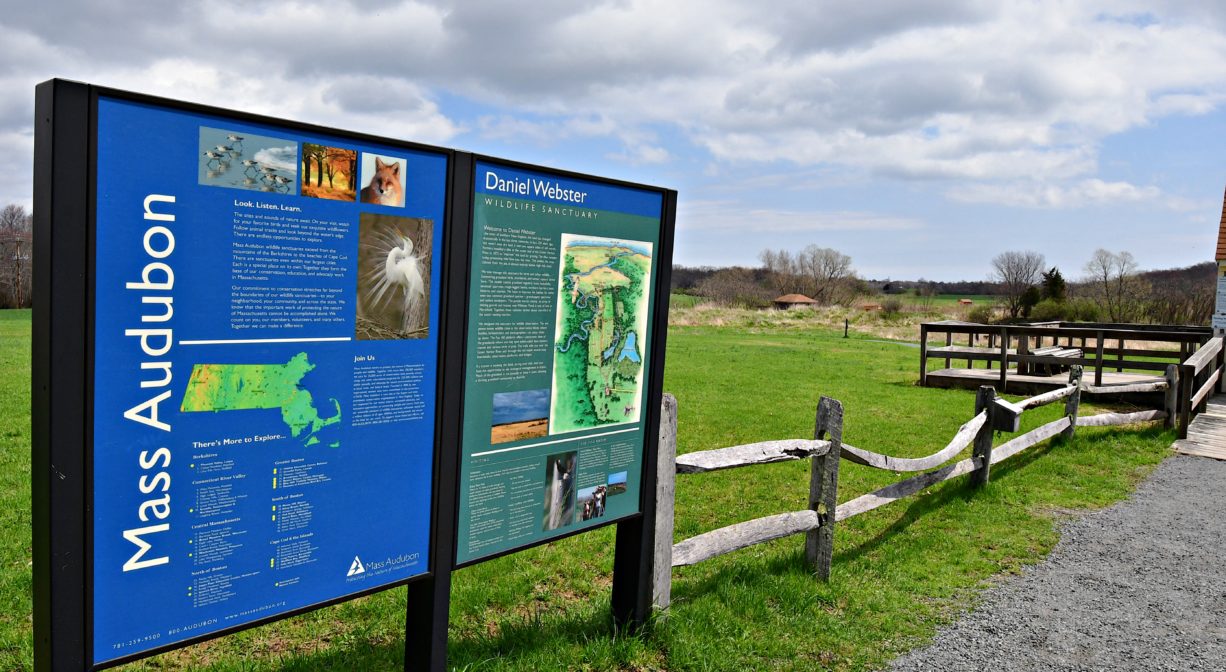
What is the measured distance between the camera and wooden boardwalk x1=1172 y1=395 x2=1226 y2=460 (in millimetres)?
10883

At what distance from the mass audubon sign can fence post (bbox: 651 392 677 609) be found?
517 millimetres

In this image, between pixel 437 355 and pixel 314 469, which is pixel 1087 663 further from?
pixel 314 469

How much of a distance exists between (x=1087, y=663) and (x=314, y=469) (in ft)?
15.6

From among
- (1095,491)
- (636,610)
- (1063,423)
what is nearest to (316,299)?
(636,610)

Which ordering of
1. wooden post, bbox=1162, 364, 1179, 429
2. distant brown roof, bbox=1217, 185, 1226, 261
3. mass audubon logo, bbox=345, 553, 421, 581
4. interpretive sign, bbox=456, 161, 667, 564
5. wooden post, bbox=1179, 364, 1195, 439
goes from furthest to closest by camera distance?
distant brown roof, bbox=1217, 185, 1226, 261, wooden post, bbox=1162, 364, 1179, 429, wooden post, bbox=1179, 364, 1195, 439, interpretive sign, bbox=456, 161, 667, 564, mass audubon logo, bbox=345, 553, 421, 581

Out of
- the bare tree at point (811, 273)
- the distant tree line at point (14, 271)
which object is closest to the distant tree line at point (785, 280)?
the bare tree at point (811, 273)

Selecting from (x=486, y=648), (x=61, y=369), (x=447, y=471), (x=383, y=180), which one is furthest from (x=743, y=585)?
(x=61, y=369)

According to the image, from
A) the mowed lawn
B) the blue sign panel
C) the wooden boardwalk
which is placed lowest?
the mowed lawn

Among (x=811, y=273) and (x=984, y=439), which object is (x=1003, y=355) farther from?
(x=811, y=273)

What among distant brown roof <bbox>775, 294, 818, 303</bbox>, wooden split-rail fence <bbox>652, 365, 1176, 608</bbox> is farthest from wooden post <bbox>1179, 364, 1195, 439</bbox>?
distant brown roof <bbox>775, 294, 818, 303</bbox>

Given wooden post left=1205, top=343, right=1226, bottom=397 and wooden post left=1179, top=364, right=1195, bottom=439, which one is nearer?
wooden post left=1179, top=364, right=1195, bottom=439

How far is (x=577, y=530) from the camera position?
4207 mm

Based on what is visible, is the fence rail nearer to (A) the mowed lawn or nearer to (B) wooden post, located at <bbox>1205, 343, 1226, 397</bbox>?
(B) wooden post, located at <bbox>1205, 343, 1226, 397</bbox>

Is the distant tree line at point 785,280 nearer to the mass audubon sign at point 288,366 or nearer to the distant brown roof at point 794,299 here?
the distant brown roof at point 794,299
